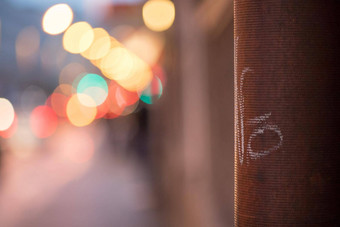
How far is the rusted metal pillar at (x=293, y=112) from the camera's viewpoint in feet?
5.37

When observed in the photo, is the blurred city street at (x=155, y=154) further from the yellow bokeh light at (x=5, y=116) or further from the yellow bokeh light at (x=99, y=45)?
the yellow bokeh light at (x=99, y=45)

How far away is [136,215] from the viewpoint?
1065 cm

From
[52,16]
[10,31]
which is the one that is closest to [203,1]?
[52,16]

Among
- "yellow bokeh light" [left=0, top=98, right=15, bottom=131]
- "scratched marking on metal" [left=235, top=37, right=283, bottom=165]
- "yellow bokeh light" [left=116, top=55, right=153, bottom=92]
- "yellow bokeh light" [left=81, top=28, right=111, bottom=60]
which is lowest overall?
"yellow bokeh light" [left=0, top=98, right=15, bottom=131]

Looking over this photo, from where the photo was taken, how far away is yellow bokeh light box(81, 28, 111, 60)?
135 feet

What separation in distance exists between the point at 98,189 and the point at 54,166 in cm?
717

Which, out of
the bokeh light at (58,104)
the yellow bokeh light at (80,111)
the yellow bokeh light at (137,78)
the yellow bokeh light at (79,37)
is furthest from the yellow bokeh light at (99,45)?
the bokeh light at (58,104)

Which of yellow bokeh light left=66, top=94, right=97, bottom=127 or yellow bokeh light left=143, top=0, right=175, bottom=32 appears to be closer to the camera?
yellow bokeh light left=143, top=0, right=175, bottom=32

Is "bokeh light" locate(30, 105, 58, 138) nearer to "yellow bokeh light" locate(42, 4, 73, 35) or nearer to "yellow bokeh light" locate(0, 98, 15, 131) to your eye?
"yellow bokeh light" locate(0, 98, 15, 131)

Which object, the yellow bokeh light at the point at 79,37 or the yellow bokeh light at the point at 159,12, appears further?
the yellow bokeh light at the point at 79,37

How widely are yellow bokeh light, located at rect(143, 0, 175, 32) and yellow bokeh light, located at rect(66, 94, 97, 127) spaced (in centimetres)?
4670

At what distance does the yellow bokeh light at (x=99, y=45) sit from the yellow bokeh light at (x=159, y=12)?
23.9 m

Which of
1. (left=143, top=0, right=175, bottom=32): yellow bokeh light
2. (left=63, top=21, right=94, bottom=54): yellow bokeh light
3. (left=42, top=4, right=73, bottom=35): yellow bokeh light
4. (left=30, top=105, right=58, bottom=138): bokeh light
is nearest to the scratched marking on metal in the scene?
(left=143, top=0, right=175, bottom=32): yellow bokeh light

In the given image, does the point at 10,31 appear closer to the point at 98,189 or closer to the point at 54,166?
the point at 54,166
